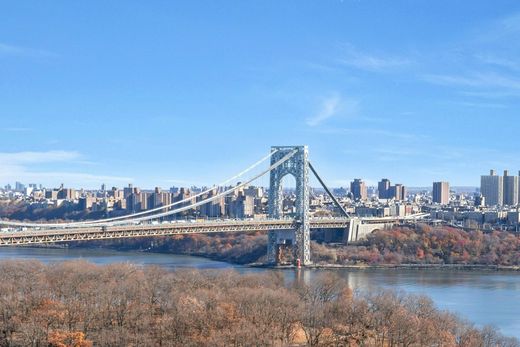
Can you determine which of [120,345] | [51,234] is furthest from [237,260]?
[120,345]

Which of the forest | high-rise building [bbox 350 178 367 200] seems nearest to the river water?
the forest

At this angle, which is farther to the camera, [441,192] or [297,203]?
[441,192]

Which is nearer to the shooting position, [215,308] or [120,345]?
[120,345]

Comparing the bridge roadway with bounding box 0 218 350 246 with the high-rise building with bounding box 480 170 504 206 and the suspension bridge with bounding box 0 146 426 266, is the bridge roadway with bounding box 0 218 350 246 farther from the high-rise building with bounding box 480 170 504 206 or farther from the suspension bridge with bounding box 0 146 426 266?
the high-rise building with bounding box 480 170 504 206

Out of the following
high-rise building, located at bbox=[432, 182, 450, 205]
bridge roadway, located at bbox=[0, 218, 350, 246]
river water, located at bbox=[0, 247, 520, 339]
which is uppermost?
high-rise building, located at bbox=[432, 182, 450, 205]

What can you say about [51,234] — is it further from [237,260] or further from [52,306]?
[237,260]

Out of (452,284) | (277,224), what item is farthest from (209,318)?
(277,224)

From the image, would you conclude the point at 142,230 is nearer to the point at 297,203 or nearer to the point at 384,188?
the point at 297,203
